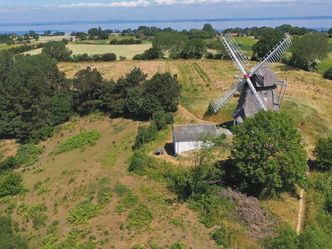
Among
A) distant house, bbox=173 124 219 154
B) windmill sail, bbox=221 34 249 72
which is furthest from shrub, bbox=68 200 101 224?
windmill sail, bbox=221 34 249 72

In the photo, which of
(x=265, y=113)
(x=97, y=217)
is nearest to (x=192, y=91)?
(x=265, y=113)

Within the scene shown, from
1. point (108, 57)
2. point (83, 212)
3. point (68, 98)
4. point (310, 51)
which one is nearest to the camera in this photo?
point (83, 212)

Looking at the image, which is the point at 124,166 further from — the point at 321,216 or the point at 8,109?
the point at 8,109

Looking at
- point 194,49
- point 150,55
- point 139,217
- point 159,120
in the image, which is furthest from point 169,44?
point 139,217

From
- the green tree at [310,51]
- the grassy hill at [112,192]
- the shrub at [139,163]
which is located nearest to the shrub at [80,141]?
the grassy hill at [112,192]

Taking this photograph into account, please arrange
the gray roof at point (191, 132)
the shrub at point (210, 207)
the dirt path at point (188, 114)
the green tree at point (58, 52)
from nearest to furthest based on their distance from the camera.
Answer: the shrub at point (210, 207)
the gray roof at point (191, 132)
the dirt path at point (188, 114)
the green tree at point (58, 52)

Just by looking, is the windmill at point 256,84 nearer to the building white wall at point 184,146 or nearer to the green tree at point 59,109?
the building white wall at point 184,146

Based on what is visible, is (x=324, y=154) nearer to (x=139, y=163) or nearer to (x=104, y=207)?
(x=139, y=163)
